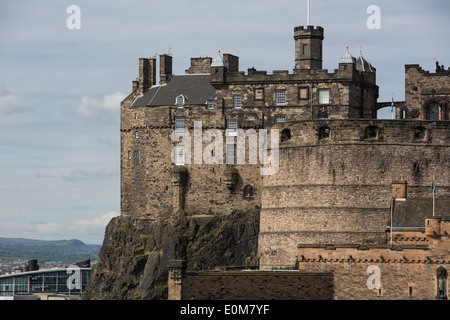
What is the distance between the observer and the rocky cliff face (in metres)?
95.6

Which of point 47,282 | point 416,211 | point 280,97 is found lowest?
point 47,282

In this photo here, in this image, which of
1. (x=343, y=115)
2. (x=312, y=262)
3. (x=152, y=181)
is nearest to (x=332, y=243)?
(x=312, y=262)

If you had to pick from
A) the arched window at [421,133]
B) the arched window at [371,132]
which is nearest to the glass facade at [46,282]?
the arched window at [371,132]

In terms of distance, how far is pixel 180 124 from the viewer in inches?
3925

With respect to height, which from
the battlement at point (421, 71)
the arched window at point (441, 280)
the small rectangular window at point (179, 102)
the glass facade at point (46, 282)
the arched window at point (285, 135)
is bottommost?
the glass facade at point (46, 282)

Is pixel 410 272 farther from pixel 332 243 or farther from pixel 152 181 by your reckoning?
pixel 152 181

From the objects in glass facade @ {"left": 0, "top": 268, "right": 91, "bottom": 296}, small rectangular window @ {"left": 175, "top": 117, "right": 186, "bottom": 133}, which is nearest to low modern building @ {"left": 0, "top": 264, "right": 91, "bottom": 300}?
glass facade @ {"left": 0, "top": 268, "right": 91, "bottom": 296}

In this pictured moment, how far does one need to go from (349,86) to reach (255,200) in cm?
1197

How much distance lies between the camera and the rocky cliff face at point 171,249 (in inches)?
3765

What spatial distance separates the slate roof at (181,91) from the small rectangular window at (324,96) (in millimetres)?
9586

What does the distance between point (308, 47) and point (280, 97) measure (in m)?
5.25

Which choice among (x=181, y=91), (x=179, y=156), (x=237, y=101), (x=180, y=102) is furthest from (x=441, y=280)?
(x=181, y=91)

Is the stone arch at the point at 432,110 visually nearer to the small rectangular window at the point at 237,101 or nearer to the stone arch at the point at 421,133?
the stone arch at the point at 421,133

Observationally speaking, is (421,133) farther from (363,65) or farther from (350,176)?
(363,65)
